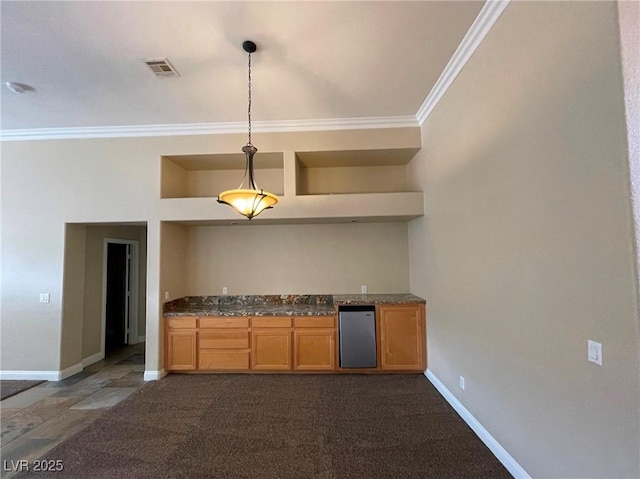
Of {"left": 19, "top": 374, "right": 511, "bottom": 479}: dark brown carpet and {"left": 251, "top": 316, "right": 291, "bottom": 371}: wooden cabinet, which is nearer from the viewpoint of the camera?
{"left": 19, "top": 374, "right": 511, "bottom": 479}: dark brown carpet

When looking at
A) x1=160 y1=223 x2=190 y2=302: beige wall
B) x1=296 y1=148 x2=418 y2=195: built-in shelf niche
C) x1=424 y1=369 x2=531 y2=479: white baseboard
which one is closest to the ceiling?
x1=296 y1=148 x2=418 y2=195: built-in shelf niche

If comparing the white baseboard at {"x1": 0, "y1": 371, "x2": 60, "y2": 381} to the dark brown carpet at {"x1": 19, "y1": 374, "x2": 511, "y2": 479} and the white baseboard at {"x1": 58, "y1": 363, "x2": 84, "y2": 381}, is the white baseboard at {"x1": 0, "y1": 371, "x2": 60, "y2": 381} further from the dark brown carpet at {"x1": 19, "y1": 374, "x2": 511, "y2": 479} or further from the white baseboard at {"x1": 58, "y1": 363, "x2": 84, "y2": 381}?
the dark brown carpet at {"x1": 19, "y1": 374, "x2": 511, "y2": 479}

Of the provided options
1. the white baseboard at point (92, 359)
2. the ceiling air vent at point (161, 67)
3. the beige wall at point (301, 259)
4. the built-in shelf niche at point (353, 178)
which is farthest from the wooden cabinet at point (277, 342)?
the ceiling air vent at point (161, 67)

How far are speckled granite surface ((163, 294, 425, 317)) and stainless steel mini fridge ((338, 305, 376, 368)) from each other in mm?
201

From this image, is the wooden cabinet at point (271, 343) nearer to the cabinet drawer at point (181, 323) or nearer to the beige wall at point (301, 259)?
the beige wall at point (301, 259)

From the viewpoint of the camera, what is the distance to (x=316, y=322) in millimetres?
3932

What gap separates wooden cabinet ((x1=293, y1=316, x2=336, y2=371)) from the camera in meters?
3.90

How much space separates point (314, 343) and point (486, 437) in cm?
213

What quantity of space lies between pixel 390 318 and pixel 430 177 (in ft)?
6.26

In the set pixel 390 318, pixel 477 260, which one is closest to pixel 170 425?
pixel 390 318

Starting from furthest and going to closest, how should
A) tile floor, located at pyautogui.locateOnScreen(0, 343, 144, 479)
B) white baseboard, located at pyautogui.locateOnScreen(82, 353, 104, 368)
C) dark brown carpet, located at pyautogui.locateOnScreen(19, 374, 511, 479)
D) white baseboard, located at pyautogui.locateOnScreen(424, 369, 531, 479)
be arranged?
white baseboard, located at pyautogui.locateOnScreen(82, 353, 104, 368) < tile floor, located at pyautogui.locateOnScreen(0, 343, 144, 479) < dark brown carpet, located at pyautogui.locateOnScreen(19, 374, 511, 479) < white baseboard, located at pyautogui.locateOnScreen(424, 369, 531, 479)

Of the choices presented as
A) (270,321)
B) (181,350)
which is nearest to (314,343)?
(270,321)

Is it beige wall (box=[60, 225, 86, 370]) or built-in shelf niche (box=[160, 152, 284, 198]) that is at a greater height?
built-in shelf niche (box=[160, 152, 284, 198])

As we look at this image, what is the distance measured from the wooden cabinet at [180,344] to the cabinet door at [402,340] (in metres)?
2.58
